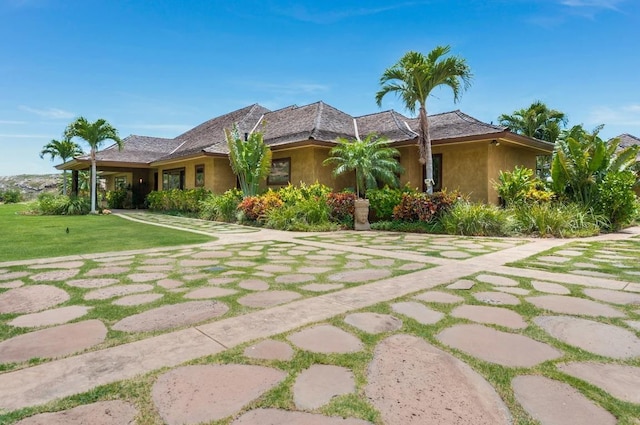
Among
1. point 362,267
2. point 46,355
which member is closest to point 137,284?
point 46,355

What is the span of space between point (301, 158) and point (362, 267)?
10.3 metres

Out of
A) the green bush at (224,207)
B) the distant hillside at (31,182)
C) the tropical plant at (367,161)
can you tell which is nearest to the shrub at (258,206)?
the green bush at (224,207)

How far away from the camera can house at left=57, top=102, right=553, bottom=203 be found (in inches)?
497

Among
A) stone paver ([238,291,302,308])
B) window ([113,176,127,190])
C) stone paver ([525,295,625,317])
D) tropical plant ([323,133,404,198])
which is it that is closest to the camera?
stone paver ([525,295,625,317])

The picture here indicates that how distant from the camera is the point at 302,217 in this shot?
1118cm

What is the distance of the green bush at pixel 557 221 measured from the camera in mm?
9195

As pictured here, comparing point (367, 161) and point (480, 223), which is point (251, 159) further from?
point (480, 223)

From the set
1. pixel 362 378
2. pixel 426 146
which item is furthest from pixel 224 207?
pixel 362 378

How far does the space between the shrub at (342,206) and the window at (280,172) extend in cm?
413

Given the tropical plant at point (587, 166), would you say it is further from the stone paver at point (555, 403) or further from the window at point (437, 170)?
the stone paver at point (555, 403)

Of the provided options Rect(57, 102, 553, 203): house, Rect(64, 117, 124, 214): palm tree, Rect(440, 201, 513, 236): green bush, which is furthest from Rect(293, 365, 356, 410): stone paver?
Rect(64, 117, 124, 214): palm tree

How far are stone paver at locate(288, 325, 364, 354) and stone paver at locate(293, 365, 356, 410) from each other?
26 centimetres

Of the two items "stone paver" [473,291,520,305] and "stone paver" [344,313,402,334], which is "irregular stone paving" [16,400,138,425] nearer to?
"stone paver" [344,313,402,334]

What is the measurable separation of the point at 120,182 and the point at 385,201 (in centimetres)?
2351
